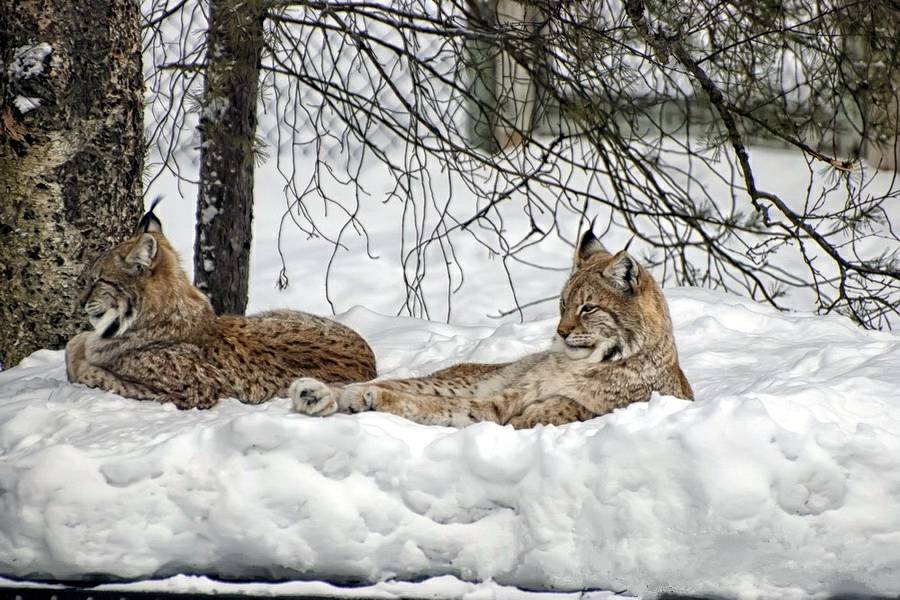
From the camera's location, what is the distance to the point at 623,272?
411 centimetres

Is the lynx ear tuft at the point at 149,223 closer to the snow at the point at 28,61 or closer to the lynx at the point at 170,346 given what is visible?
the lynx at the point at 170,346

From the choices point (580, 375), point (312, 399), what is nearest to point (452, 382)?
point (580, 375)

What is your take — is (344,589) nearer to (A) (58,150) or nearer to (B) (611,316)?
(B) (611,316)

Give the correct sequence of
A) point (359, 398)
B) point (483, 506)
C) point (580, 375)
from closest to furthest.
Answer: point (483, 506)
point (359, 398)
point (580, 375)

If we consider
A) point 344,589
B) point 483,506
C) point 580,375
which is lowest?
point 344,589

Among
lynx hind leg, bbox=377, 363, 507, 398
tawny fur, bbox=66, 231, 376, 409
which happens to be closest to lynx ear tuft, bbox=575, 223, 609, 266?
lynx hind leg, bbox=377, 363, 507, 398

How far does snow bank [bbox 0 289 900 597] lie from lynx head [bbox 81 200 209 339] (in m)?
1.18

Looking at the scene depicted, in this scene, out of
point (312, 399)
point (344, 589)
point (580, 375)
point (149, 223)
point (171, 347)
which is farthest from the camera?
point (149, 223)

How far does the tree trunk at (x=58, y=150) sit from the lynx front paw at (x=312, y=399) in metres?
1.67

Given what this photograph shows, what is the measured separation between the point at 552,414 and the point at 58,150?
8.06 ft

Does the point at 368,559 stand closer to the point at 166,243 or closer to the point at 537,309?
the point at 166,243

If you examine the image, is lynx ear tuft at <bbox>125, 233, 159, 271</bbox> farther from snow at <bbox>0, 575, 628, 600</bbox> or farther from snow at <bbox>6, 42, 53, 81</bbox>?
snow at <bbox>0, 575, 628, 600</bbox>

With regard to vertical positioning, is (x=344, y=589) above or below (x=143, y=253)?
below

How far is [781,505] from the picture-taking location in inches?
124
